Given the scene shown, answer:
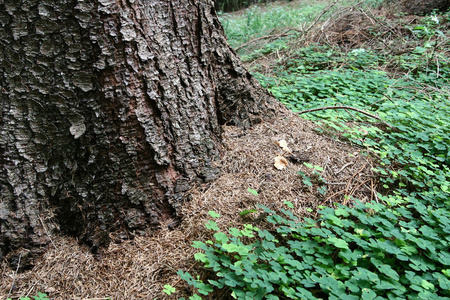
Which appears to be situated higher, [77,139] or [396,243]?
[77,139]

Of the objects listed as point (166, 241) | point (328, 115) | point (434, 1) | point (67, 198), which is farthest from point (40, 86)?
point (434, 1)

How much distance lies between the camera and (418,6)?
653cm

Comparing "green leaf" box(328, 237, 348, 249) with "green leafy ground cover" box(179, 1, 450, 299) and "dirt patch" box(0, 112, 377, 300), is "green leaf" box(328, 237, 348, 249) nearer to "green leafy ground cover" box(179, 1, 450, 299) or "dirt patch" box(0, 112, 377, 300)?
"green leafy ground cover" box(179, 1, 450, 299)

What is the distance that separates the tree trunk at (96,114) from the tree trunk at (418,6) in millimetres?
6149

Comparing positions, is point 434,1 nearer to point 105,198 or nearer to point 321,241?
point 321,241

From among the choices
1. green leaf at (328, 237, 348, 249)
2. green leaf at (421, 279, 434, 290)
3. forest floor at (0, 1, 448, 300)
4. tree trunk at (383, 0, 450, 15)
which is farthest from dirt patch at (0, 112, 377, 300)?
tree trunk at (383, 0, 450, 15)

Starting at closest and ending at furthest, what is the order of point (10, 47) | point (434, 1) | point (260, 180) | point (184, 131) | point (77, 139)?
1. point (10, 47)
2. point (77, 139)
3. point (184, 131)
4. point (260, 180)
5. point (434, 1)

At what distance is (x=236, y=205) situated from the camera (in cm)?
214

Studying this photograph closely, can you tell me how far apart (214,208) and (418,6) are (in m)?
6.95

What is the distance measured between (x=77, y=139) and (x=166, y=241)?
0.84 m

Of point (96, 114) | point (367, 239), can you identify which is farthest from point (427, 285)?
point (96, 114)

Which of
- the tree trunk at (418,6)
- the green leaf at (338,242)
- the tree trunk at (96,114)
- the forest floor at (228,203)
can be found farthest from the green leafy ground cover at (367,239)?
the tree trunk at (418,6)

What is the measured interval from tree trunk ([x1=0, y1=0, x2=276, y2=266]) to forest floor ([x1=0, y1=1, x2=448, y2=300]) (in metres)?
0.12

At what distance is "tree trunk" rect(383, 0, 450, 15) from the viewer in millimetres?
6438
